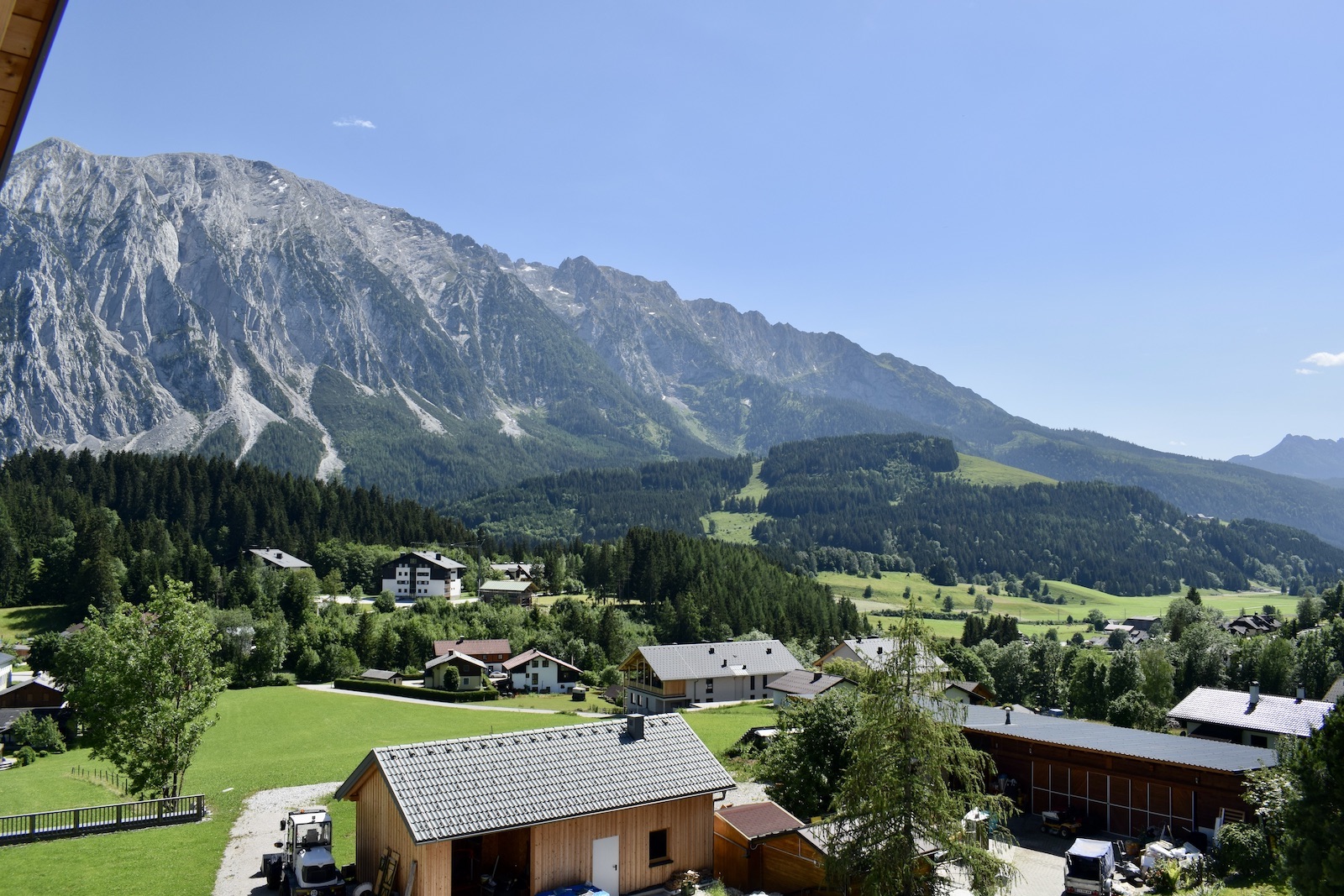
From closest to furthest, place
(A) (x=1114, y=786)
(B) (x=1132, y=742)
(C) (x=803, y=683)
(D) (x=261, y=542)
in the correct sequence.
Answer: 1. (A) (x=1114, y=786)
2. (B) (x=1132, y=742)
3. (C) (x=803, y=683)
4. (D) (x=261, y=542)

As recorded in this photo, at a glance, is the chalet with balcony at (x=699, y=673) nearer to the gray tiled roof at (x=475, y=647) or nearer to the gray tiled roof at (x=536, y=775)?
the gray tiled roof at (x=475, y=647)

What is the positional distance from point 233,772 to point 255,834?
15.9 metres

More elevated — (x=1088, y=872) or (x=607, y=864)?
(x=607, y=864)

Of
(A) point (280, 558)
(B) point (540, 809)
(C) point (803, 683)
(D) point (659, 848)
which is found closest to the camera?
(B) point (540, 809)

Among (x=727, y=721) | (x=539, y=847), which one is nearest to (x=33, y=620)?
(x=727, y=721)

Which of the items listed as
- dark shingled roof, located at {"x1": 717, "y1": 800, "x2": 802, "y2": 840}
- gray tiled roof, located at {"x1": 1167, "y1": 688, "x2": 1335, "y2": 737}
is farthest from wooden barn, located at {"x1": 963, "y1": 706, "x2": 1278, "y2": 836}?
gray tiled roof, located at {"x1": 1167, "y1": 688, "x2": 1335, "y2": 737}

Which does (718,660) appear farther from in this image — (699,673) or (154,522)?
A: (154,522)

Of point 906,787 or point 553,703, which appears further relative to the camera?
point 553,703

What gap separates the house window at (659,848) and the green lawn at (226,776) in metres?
12.2

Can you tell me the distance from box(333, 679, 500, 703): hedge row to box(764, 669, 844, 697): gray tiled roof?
29.2m

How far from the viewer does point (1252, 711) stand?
170ft

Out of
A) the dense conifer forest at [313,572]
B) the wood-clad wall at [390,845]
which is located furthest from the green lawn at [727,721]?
the dense conifer forest at [313,572]

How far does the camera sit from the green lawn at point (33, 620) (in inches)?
3590

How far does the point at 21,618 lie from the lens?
95125 mm
